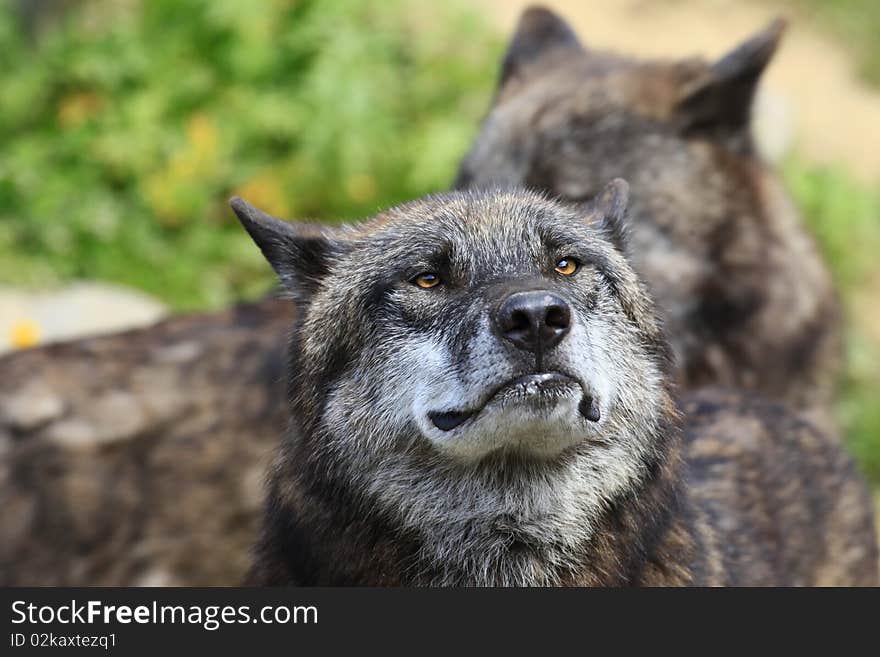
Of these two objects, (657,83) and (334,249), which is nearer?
(334,249)

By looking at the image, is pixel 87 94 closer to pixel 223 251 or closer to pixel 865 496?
pixel 223 251

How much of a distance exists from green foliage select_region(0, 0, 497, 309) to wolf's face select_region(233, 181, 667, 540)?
5.13m

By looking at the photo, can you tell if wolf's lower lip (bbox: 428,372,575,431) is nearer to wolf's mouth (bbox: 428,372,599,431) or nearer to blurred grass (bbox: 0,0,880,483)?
wolf's mouth (bbox: 428,372,599,431)

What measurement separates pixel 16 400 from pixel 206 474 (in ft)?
3.11

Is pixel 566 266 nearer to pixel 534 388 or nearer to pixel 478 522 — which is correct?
pixel 534 388

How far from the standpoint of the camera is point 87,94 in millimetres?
10734

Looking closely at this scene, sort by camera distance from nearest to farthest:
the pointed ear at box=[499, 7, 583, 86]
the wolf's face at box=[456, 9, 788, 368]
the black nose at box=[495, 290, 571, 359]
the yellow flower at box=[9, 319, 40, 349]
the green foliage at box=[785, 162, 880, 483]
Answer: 1. the black nose at box=[495, 290, 571, 359]
2. the wolf's face at box=[456, 9, 788, 368]
3. the pointed ear at box=[499, 7, 583, 86]
4. the yellow flower at box=[9, 319, 40, 349]
5. the green foliage at box=[785, 162, 880, 483]

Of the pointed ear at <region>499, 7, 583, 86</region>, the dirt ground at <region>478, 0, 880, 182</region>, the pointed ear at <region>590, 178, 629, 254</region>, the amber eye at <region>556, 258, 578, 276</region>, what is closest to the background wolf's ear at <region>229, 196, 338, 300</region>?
the amber eye at <region>556, 258, 578, 276</region>

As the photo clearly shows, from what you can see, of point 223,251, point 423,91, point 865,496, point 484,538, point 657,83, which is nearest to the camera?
point 484,538

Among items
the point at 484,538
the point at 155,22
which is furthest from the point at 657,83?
the point at 155,22

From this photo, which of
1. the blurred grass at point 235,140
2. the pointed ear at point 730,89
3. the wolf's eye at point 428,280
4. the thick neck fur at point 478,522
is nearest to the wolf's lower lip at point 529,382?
the thick neck fur at point 478,522

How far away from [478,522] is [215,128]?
672 cm

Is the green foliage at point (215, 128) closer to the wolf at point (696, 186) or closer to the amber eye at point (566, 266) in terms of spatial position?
the wolf at point (696, 186)

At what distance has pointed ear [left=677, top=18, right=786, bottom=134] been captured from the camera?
678 centimetres
